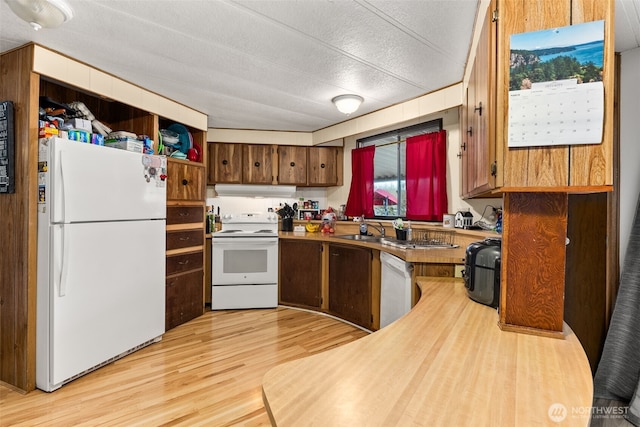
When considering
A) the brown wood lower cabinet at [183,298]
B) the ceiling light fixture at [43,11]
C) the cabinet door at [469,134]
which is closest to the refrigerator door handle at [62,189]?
the ceiling light fixture at [43,11]

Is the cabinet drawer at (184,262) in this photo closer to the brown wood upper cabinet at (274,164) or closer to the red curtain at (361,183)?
the brown wood upper cabinet at (274,164)

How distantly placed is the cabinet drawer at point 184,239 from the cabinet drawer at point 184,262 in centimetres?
10

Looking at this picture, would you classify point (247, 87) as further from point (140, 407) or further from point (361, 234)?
point (140, 407)

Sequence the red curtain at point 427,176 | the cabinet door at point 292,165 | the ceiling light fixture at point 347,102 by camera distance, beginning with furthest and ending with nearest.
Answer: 1. the cabinet door at point 292,165
2. the red curtain at point 427,176
3. the ceiling light fixture at point 347,102

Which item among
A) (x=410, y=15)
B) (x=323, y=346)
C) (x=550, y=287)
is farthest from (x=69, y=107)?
(x=550, y=287)

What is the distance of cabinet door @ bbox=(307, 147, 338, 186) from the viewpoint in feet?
14.1

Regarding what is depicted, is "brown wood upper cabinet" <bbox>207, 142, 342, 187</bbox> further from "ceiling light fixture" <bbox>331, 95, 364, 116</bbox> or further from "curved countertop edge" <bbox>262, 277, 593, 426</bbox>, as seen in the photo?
"curved countertop edge" <bbox>262, 277, 593, 426</bbox>

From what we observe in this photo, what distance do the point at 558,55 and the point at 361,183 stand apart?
10.1ft

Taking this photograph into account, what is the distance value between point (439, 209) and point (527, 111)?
2228mm

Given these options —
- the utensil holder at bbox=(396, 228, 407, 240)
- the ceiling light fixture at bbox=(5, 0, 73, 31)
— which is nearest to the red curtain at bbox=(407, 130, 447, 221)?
the utensil holder at bbox=(396, 228, 407, 240)

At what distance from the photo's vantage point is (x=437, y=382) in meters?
0.81

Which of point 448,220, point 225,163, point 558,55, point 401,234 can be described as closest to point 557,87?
point 558,55

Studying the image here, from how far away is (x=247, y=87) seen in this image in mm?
2775

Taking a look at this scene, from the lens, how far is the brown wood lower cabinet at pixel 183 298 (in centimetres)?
305
